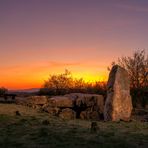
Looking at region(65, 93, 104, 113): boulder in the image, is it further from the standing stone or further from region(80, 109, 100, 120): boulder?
the standing stone

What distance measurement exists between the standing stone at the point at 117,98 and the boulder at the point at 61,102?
3163 millimetres

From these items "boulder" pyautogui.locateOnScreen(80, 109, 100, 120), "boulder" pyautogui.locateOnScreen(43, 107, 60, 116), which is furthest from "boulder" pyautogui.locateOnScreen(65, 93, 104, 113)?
"boulder" pyautogui.locateOnScreen(43, 107, 60, 116)

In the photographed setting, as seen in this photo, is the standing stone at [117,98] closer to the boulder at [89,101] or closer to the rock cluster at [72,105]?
the rock cluster at [72,105]

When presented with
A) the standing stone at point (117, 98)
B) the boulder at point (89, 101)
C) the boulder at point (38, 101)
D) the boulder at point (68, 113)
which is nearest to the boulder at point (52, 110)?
the boulder at point (68, 113)

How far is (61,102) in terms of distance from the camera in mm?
28094

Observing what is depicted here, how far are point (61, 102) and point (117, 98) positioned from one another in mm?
4235

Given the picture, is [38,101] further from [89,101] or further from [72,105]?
[89,101]

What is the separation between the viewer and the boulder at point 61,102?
27995 millimetres

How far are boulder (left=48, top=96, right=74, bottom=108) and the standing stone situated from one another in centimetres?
316

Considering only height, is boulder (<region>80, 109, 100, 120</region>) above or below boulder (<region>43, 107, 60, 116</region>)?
below

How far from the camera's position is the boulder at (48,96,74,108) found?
28.0 m

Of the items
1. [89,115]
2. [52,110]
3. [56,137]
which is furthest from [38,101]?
[56,137]

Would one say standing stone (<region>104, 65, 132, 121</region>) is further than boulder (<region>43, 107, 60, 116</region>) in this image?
No

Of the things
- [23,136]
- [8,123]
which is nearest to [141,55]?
[8,123]
